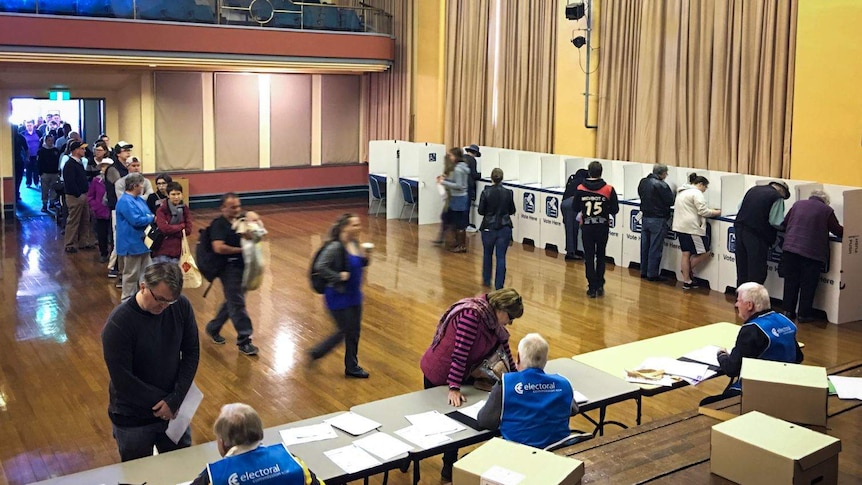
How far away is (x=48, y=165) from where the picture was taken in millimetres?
15266

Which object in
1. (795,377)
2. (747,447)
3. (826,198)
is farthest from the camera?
(826,198)

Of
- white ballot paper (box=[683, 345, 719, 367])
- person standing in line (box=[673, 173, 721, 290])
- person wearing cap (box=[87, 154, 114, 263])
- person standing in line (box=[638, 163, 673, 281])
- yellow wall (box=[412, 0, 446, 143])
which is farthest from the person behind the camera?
yellow wall (box=[412, 0, 446, 143])

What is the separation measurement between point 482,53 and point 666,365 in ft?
35.3

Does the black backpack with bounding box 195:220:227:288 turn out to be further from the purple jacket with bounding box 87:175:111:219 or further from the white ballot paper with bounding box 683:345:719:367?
the purple jacket with bounding box 87:175:111:219

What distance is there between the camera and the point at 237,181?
17.5 metres

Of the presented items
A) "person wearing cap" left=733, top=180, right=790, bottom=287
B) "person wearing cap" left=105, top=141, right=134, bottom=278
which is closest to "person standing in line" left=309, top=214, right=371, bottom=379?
"person wearing cap" left=105, top=141, right=134, bottom=278

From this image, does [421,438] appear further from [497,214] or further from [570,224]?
[570,224]

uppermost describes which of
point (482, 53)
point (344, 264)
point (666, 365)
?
point (482, 53)

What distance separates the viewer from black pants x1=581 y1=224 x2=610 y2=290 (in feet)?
31.9

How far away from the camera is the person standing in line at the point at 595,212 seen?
9.55 m

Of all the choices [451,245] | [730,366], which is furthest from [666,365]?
[451,245]

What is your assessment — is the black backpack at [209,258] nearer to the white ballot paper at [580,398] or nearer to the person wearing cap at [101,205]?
the white ballot paper at [580,398]

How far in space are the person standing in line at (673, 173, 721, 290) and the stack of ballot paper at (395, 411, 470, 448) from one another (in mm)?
6373

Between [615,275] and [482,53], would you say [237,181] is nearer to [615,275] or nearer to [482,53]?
[482,53]
